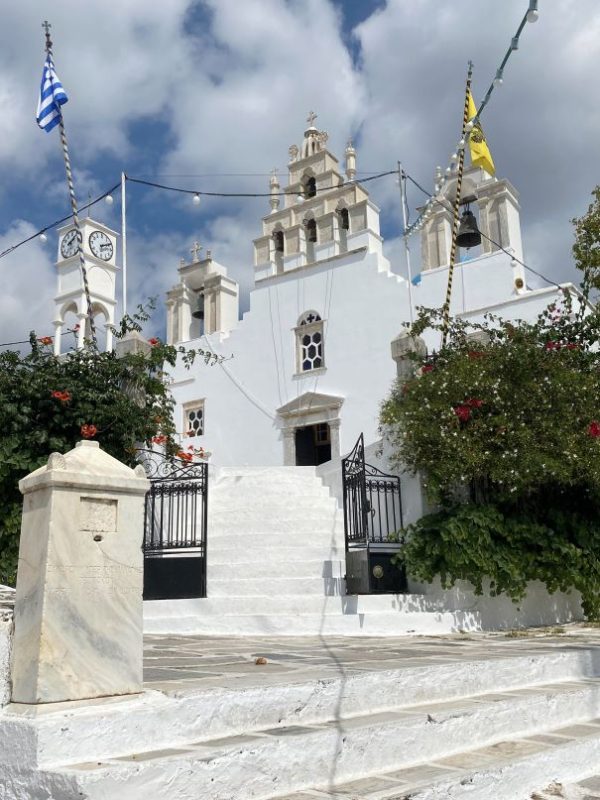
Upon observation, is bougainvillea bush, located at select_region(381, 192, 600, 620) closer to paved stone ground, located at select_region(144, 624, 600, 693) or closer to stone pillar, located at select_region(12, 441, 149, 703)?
paved stone ground, located at select_region(144, 624, 600, 693)

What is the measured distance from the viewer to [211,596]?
26.9ft

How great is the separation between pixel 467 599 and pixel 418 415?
205 centimetres

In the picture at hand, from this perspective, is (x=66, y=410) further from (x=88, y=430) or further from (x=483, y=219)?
(x=483, y=219)

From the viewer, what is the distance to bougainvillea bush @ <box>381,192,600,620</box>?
7.75 m

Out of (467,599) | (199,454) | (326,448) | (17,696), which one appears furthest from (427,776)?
(326,448)

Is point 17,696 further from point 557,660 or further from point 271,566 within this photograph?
point 271,566

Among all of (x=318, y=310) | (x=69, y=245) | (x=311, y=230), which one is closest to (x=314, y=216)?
(x=311, y=230)

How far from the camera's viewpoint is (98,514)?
9.73ft

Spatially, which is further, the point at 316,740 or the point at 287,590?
the point at 287,590

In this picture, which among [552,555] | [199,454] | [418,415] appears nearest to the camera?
[552,555]

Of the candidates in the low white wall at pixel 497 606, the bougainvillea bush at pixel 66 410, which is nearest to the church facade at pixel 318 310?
the bougainvillea bush at pixel 66 410

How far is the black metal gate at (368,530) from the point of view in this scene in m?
7.70

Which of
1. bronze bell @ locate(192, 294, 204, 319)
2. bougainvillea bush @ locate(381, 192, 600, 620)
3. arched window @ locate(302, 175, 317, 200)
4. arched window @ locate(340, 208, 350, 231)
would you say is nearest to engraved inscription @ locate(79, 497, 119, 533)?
bougainvillea bush @ locate(381, 192, 600, 620)

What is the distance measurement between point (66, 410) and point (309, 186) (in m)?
12.0
